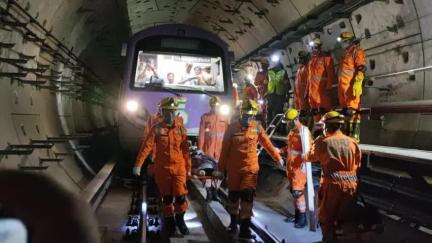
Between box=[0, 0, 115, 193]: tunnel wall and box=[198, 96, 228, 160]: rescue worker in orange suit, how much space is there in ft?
7.11

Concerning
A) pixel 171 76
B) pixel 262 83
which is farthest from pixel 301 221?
pixel 262 83

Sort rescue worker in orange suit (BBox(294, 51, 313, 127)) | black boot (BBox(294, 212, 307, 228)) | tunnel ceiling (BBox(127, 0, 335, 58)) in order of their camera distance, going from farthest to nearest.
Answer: tunnel ceiling (BBox(127, 0, 335, 58)) → rescue worker in orange suit (BBox(294, 51, 313, 127)) → black boot (BBox(294, 212, 307, 228))

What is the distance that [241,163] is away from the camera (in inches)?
217

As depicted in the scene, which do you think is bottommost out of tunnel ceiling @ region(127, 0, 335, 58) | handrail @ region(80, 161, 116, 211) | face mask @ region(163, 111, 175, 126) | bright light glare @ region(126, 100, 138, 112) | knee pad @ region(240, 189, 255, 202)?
handrail @ region(80, 161, 116, 211)

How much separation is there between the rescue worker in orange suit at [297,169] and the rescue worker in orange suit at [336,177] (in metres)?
1.60

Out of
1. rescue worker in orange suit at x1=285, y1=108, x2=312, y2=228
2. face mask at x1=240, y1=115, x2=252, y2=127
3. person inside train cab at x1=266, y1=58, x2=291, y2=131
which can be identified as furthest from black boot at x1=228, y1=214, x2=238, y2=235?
person inside train cab at x1=266, y1=58, x2=291, y2=131

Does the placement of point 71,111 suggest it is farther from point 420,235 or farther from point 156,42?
point 420,235

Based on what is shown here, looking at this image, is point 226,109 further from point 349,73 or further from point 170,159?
point 170,159

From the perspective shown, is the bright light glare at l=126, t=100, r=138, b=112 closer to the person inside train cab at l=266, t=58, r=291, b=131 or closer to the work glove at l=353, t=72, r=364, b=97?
the work glove at l=353, t=72, r=364, b=97

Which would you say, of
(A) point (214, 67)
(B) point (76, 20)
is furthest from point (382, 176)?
(B) point (76, 20)

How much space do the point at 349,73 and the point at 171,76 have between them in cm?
359

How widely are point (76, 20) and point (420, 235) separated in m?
7.63

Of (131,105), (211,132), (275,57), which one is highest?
(275,57)

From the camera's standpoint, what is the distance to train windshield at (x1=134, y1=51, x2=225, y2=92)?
349 inches
